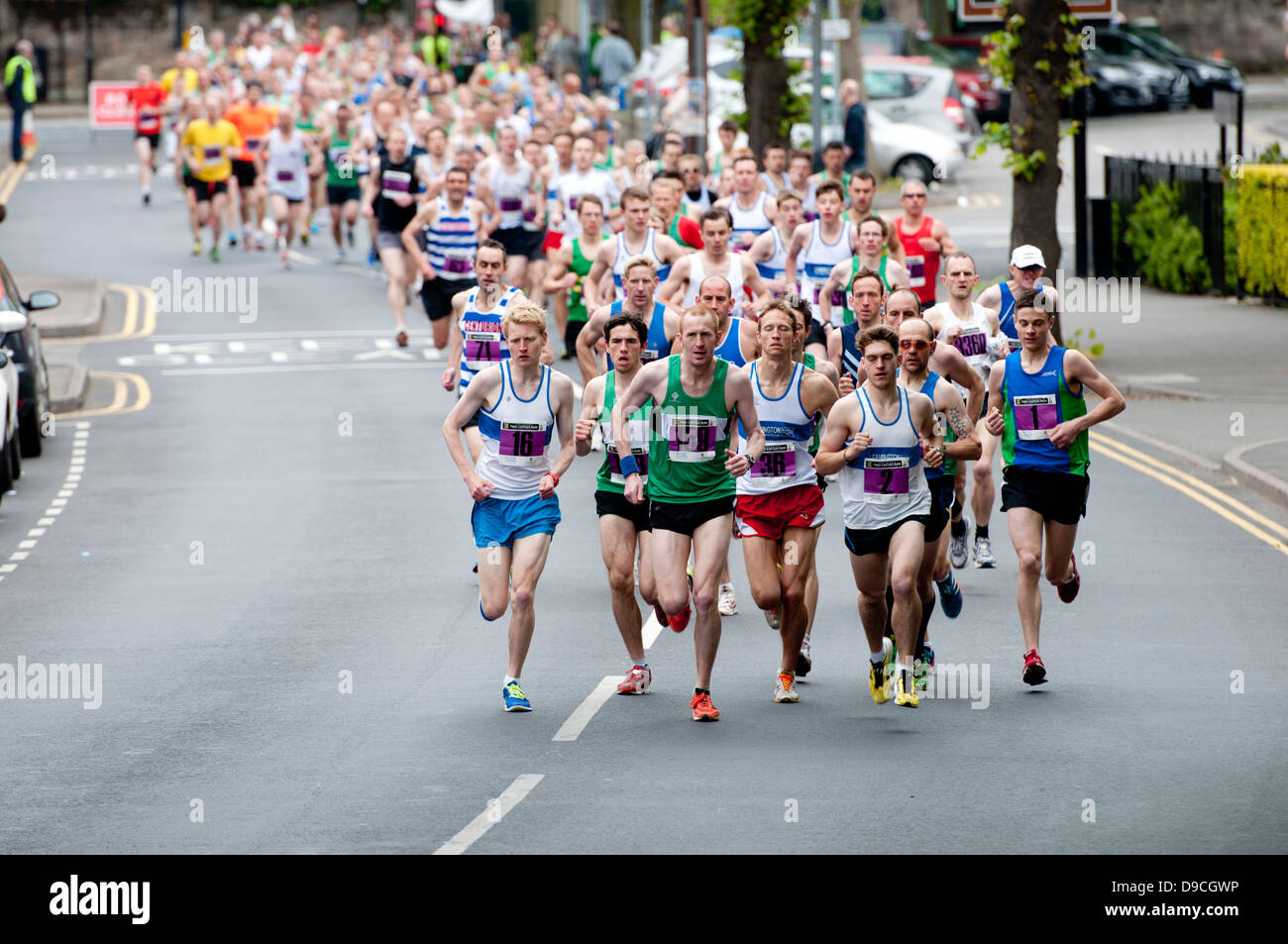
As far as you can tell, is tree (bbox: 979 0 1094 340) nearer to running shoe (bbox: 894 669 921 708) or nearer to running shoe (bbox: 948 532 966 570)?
running shoe (bbox: 948 532 966 570)

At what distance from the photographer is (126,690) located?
12086mm

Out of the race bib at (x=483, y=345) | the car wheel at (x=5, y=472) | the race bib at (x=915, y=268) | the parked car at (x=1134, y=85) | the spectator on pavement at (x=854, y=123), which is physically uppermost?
the parked car at (x=1134, y=85)

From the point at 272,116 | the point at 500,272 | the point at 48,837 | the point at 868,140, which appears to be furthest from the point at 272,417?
the point at 868,140

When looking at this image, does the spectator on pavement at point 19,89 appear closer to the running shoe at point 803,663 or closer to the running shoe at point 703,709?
the running shoe at point 803,663

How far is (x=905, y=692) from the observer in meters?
11.5

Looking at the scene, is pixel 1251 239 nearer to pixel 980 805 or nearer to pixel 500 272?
pixel 500 272

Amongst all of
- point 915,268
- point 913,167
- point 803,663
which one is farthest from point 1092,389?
point 913,167

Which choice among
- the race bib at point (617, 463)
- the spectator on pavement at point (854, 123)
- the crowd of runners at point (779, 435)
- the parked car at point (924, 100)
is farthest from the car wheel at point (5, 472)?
the parked car at point (924, 100)

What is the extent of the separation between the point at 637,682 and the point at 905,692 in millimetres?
1318

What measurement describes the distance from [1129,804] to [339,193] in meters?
26.2

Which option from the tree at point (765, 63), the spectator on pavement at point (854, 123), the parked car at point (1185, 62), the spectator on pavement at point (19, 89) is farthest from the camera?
the parked car at point (1185, 62)

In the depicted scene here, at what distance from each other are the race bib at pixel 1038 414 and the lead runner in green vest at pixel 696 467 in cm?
156

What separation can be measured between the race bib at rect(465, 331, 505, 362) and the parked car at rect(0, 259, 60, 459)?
594cm

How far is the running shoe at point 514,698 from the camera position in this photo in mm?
11383
